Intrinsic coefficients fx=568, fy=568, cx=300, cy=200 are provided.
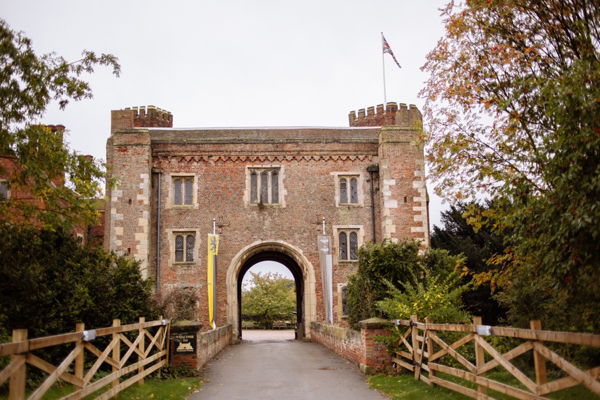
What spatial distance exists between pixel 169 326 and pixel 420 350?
17.3 feet

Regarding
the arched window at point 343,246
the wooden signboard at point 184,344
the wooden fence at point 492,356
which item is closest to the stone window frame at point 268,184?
the arched window at point 343,246

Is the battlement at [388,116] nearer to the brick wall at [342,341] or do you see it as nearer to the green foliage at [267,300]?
the brick wall at [342,341]

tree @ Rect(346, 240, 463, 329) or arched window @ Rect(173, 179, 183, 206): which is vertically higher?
arched window @ Rect(173, 179, 183, 206)

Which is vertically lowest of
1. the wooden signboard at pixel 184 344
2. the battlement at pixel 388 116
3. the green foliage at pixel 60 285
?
the wooden signboard at pixel 184 344

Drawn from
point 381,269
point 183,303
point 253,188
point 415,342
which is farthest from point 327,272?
point 415,342

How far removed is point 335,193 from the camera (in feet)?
79.3

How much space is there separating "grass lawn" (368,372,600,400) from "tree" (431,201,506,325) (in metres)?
14.1

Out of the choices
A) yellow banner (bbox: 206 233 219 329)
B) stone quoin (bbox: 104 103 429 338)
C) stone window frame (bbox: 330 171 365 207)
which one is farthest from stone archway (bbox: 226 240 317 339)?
stone window frame (bbox: 330 171 365 207)

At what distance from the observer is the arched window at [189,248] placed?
23.6m

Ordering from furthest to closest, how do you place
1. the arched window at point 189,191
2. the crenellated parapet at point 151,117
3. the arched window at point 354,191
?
the crenellated parapet at point 151,117
the arched window at point 354,191
the arched window at point 189,191

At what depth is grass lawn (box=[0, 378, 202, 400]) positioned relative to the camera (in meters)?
8.23

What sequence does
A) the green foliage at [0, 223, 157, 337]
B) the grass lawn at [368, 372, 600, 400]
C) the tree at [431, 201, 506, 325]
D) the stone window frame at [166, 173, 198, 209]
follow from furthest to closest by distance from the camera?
the tree at [431, 201, 506, 325]
the stone window frame at [166, 173, 198, 209]
the green foliage at [0, 223, 157, 337]
the grass lawn at [368, 372, 600, 400]

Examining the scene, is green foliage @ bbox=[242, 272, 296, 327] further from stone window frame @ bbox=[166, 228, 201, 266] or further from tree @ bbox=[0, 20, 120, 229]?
tree @ bbox=[0, 20, 120, 229]

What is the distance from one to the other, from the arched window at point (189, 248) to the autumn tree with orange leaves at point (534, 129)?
14069 millimetres
